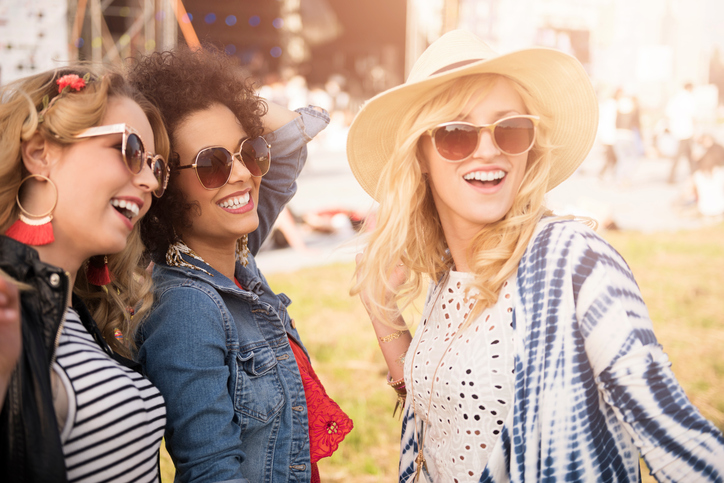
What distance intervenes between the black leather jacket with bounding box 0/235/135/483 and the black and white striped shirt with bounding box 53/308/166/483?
0.34ft

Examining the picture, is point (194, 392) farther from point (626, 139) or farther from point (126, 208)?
point (626, 139)

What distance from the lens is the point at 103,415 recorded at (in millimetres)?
1263

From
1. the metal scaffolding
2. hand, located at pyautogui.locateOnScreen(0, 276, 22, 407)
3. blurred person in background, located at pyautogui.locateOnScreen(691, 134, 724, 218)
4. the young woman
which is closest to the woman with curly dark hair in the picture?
the young woman

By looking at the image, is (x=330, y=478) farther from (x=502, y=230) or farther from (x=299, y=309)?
(x=299, y=309)

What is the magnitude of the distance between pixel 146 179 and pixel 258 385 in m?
0.72

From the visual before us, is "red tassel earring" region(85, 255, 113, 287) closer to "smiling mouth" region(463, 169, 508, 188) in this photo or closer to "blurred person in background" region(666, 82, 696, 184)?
"smiling mouth" region(463, 169, 508, 188)

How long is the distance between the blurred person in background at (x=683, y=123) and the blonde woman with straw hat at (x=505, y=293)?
12.1 metres

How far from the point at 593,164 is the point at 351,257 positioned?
9413 millimetres

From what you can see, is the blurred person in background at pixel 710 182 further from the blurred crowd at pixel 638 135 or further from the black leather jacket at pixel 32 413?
the black leather jacket at pixel 32 413

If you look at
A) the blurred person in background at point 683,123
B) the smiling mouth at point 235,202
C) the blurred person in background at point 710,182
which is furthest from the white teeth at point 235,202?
the blurred person in background at point 683,123

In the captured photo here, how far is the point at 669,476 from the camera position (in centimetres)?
126

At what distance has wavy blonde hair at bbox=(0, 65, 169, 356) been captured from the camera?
4.23 ft

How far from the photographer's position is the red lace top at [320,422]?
1.88 meters

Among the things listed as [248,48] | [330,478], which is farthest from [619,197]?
[248,48]
